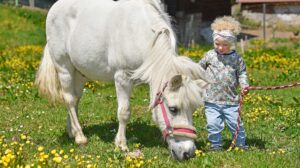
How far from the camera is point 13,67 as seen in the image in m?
15.6

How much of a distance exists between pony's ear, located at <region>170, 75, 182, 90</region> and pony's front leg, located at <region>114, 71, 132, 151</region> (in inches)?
40.8

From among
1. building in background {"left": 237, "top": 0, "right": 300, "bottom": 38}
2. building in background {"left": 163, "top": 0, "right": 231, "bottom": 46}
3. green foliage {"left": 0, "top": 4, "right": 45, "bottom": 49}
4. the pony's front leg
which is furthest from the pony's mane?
building in background {"left": 237, "top": 0, "right": 300, "bottom": 38}

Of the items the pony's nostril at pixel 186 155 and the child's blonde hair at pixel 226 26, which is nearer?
the pony's nostril at pixel 186 155

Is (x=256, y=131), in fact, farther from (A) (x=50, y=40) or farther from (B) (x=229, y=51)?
(A) (x=50, y=40)

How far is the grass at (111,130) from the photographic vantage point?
592 centimetres

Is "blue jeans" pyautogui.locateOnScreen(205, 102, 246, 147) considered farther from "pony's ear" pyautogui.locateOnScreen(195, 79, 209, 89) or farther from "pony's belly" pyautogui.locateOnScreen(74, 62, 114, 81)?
"pony's belly" pyautogui.locateOnScreen(74, 62, 114, 81)

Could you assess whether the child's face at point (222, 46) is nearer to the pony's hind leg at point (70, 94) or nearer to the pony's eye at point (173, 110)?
the pony's eye at point (173, 110)

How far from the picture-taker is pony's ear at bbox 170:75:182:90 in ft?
19.5

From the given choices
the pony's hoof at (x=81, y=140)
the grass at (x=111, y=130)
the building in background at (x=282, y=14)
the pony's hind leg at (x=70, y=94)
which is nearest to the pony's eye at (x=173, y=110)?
the grass at (x=111, y=130)

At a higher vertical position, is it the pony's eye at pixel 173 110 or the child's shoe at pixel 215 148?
the pony's eye at pixel 173 110

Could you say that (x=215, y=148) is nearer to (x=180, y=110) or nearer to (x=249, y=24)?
(x=180, y=110)

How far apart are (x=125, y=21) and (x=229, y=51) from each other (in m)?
1.38

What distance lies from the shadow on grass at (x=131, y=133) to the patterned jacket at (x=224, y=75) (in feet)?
3.74

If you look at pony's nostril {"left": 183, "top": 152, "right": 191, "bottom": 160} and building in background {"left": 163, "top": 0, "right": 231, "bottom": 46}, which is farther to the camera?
building in background {"left": 163, "top": 0, "right": 231, "bottom": 46}
